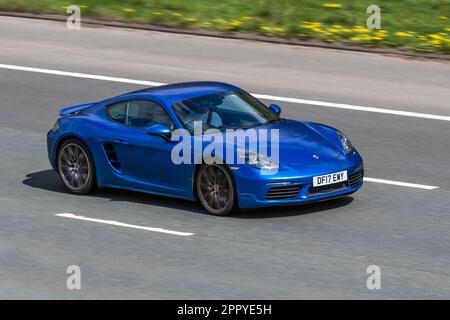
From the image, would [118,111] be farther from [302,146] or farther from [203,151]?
[302,146]

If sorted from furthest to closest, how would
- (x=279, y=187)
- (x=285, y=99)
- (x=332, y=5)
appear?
(x=332, y=5), (x=285, y=99), (x=279, y=187)

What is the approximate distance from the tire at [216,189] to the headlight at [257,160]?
232mm

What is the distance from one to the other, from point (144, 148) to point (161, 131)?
39 cm

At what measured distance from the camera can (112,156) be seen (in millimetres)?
14352

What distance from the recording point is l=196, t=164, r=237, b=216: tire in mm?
13219

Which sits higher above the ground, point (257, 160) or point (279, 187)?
point (257, 160)

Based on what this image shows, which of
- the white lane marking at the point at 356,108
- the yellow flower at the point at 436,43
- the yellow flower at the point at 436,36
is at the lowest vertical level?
the white lane marking at the point at 356,108

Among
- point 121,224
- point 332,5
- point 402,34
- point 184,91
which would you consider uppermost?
point 184,91

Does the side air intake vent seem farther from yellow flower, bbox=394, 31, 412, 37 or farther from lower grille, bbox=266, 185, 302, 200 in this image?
yellow flower, bbox=394, 31, 412, 37

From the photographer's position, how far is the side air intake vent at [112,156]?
14.3m

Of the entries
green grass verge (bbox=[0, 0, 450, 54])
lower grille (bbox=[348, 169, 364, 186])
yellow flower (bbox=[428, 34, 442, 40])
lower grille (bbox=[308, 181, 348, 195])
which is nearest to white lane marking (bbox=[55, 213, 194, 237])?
lower grille (bbox=[308, 181, 348, 195])

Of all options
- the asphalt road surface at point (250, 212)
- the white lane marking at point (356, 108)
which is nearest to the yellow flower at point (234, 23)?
the asphalt road surface at point (250, 212)

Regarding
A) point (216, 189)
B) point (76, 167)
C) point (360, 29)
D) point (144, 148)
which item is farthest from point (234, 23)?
point (216, 189)

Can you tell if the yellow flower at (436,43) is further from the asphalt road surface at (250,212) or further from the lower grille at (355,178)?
the lower grille at (355,178)
